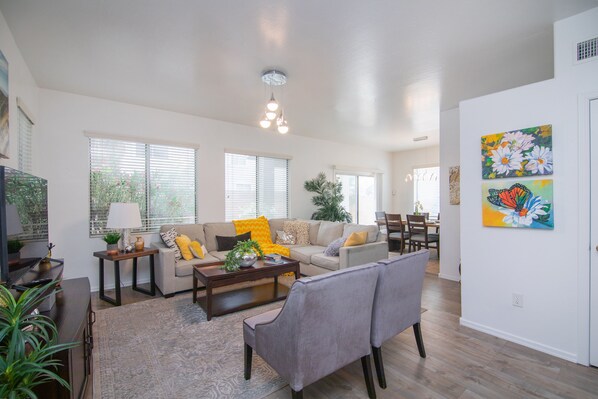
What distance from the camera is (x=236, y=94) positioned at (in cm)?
379

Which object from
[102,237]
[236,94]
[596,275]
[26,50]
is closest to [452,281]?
[596,275]

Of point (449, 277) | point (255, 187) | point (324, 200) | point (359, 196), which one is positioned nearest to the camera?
point (449, 277)

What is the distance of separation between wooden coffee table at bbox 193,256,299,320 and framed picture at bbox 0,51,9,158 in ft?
6.55

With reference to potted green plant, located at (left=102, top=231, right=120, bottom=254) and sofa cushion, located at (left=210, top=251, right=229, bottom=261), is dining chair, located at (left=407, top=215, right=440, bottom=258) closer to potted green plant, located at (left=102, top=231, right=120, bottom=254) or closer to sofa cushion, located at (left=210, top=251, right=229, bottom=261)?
sofa cushion, located at (left=210, top=251, right=229, bottom=261)

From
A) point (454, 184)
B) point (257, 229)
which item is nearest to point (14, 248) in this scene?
point (257, 229)

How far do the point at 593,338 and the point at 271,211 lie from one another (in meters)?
4.80

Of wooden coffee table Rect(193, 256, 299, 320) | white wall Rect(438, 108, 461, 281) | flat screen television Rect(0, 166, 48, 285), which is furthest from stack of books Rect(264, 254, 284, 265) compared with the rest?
white wall Rect(438, 108, 461, 281)

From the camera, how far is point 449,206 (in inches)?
172

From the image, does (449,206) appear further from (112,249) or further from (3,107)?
(3,107)

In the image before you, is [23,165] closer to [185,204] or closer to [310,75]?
[185,204]

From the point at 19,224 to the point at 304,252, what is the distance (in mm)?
3429

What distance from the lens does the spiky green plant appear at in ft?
20.9

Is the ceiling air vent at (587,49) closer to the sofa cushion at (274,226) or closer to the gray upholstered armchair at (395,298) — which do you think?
the gray upholstered armchair at (395,298)

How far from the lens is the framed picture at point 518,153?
2322 mm
